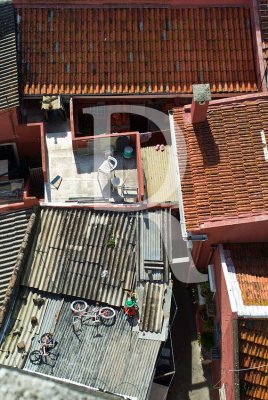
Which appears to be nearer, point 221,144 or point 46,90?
point 221,144

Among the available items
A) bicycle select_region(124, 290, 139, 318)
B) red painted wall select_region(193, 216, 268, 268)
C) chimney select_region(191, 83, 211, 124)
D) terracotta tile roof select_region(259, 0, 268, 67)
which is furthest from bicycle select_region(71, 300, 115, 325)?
terracotta tile roof select_region(259, 0, 268, 67)

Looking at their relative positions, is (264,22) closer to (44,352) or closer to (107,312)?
(107,312)

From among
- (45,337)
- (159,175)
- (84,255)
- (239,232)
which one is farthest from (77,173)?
(239,232)

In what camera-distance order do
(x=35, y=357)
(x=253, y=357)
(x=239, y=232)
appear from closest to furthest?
1. (x=253, y=357)
2. (x=239, y=232)
3. (x=35, y=357)

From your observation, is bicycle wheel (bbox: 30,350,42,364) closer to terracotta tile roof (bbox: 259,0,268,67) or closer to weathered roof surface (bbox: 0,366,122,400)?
weathered roof surface (bbox: 0,366,122,400)

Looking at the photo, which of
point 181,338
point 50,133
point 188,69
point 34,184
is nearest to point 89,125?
point 50,133

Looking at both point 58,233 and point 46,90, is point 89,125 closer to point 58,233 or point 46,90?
point 46,90
